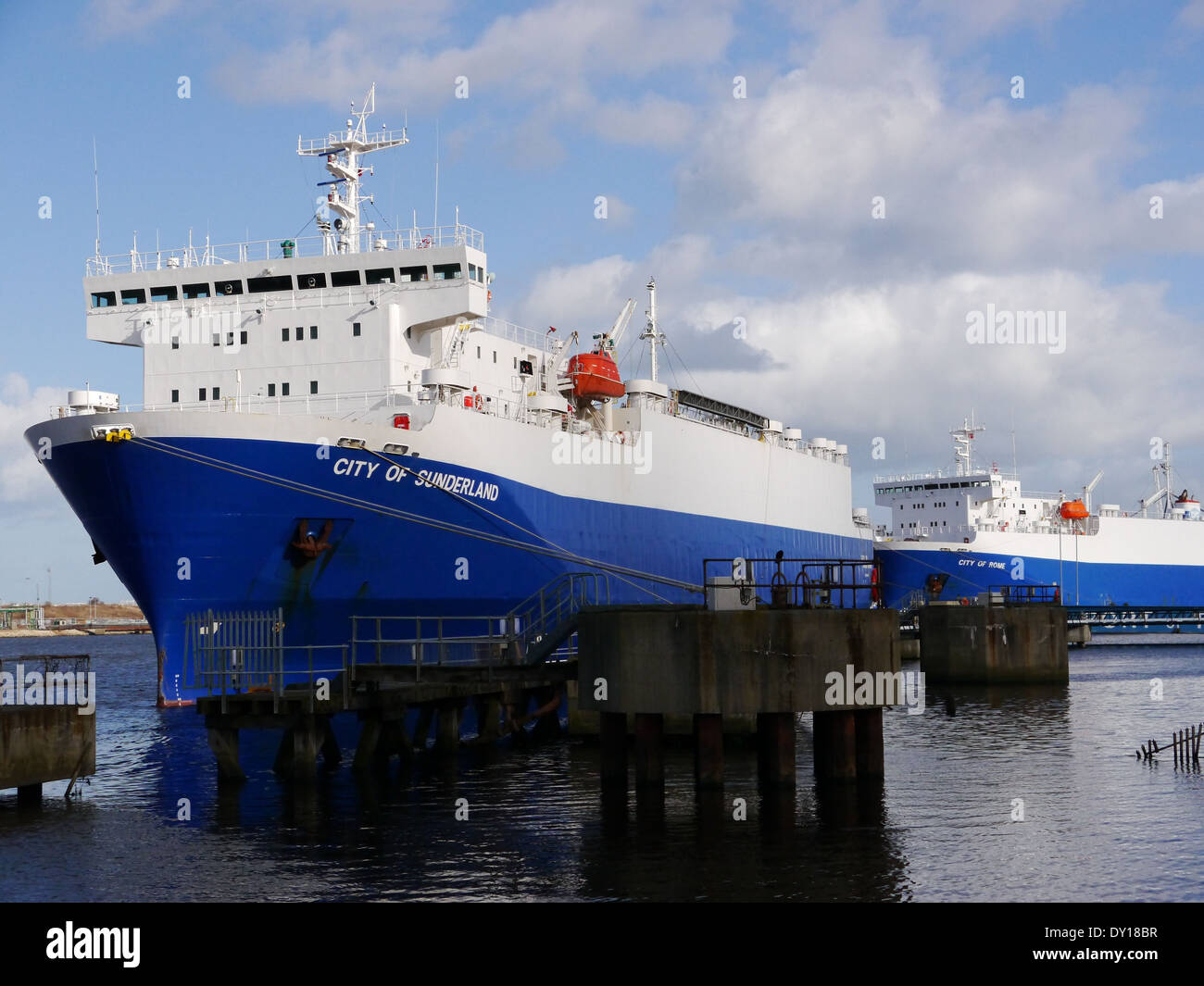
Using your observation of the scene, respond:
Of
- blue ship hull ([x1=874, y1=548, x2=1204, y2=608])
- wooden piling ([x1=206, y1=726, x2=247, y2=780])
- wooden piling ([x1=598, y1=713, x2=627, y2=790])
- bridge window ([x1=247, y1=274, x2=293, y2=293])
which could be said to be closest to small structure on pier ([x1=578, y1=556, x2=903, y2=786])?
wooden piling ([x1=598, y1=713, x2=627, y2=790])

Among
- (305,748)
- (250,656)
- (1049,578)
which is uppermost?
(1049,578)

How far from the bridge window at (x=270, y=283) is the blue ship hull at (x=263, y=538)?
8.39 metres

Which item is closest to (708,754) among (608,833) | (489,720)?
(608,833)

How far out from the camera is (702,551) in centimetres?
5569

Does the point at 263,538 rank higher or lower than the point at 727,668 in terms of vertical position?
higher

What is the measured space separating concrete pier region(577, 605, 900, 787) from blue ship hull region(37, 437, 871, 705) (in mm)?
12337

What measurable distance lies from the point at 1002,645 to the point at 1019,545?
143ft

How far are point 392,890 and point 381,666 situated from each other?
37.9ft

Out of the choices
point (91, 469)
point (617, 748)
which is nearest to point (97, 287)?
point (91, 469)

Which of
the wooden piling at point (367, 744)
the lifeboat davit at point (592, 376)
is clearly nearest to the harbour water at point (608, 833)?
the wooden piling at point (367, 744)

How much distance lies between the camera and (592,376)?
4784cm

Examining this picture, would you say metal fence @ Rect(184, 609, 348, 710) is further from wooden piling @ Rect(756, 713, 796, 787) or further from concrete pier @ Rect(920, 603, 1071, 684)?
concrete pier @ Rect(920, 603, 1071, 684)

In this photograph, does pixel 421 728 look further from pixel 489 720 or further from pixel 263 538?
pixel 263 538
